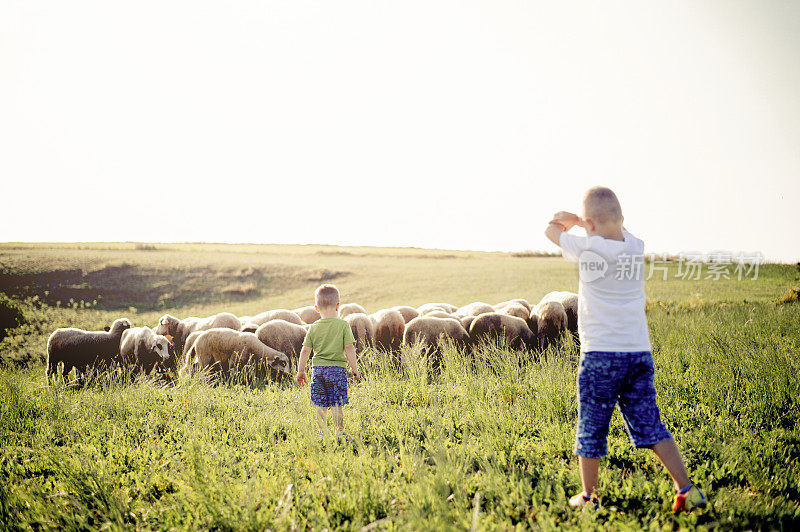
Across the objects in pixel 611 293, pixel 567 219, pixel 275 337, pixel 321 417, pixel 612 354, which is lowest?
pixel 321 417

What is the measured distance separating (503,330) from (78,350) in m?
10.0

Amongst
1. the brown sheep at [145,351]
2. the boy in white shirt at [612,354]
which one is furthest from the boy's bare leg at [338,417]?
the brown sheep at [145,351]

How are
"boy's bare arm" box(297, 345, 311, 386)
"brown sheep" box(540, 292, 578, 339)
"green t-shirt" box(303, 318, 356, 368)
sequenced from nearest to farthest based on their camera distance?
"boy's bare arm" box(297, 345, 311, 386) < "green t-shirt" box(303, 318, 356, 368) < "brown sheep" box(540, 292, 578, 339)

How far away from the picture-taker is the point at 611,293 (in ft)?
11.7

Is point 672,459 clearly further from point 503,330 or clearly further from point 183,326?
point 183,326

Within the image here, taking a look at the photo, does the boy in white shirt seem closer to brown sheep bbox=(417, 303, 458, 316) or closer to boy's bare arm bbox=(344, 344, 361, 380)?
boy's bare arm bbox=(344, 344, 361, 380)

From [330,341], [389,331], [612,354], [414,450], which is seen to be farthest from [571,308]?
[612,354]

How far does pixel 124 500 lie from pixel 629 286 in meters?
4.74

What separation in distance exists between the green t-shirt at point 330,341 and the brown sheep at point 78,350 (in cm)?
773

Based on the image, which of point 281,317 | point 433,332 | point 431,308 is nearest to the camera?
point 433,332

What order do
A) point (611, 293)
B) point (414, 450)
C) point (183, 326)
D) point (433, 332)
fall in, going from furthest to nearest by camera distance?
point (183, 326)
point (433, 332)
point (414, 450)
point (611, 293)

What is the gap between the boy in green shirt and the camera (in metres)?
5.32

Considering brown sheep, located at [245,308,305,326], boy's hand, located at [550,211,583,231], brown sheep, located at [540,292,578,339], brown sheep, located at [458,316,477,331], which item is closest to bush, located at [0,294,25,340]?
brown sheep, located at [245,308,305,326]

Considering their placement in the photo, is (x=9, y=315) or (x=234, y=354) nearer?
(x=234, y=354)
